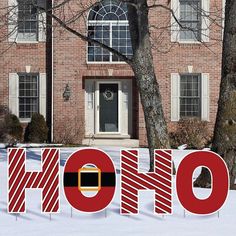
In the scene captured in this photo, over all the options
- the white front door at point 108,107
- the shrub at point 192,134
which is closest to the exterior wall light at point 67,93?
the white front door at point 108,107

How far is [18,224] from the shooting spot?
7.00 m

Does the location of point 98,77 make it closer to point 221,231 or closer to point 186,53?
point 186,53

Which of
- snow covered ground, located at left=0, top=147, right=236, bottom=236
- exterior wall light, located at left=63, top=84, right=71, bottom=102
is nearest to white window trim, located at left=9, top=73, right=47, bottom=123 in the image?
A: exterior wall light, located at left=63, top=84, right=71, bottom=102

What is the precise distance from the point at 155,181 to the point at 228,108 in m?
3.11

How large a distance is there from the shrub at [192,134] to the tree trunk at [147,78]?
881 cm

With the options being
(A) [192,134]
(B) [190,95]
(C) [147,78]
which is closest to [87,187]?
(C) [147,78]

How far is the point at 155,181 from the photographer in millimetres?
7387

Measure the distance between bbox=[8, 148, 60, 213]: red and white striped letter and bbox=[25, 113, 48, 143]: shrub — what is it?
45.9 feet

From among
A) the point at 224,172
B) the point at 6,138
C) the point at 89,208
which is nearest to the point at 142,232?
the point at 89,208

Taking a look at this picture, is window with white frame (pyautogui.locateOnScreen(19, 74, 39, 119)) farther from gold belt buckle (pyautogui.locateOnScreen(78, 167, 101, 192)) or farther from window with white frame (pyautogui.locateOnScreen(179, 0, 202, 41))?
gold belt buckle (pyautogui.locateOnScreen(78, 167, 101, 192))

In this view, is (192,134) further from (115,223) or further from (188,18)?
(115,223)

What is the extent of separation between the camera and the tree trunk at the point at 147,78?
12.0 m

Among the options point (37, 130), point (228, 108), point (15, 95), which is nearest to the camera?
point (228, 108)

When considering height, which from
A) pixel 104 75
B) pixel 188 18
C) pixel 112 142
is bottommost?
pixel 112 142
